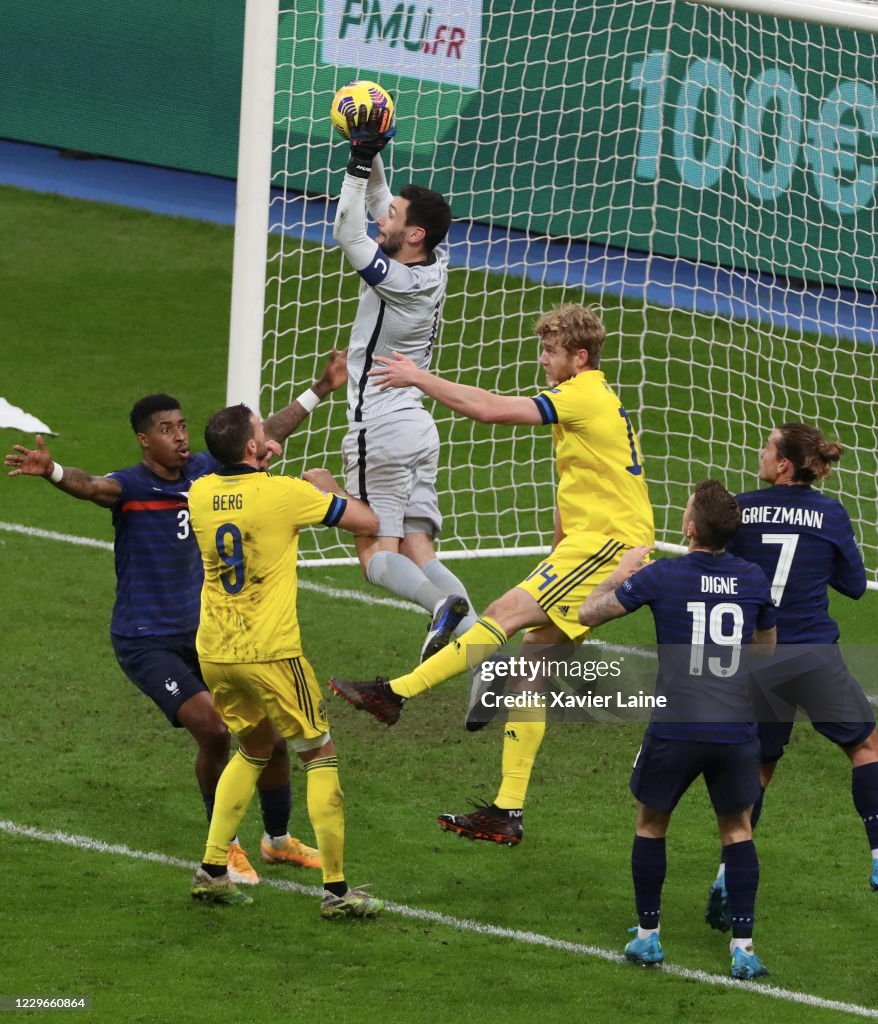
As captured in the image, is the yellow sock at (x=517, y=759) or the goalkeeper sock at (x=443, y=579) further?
the goalkeeper sock at (x=443, y=579)

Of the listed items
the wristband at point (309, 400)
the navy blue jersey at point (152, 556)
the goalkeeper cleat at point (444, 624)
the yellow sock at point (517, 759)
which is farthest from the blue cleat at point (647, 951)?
the wristband at point (309, 400)

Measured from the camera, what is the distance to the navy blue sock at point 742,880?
6.26m

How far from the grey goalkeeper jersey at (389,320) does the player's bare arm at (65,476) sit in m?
1.47

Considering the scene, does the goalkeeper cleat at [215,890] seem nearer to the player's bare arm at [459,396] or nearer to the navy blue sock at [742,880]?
the navy blue sock at [742,880]

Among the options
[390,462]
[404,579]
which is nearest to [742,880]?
[404,579]

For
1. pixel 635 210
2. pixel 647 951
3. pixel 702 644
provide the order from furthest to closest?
pixel 635 210 < pixel 647 951 < pixel 702 644

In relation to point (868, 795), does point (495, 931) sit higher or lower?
lower

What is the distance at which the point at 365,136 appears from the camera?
7941 millimetres

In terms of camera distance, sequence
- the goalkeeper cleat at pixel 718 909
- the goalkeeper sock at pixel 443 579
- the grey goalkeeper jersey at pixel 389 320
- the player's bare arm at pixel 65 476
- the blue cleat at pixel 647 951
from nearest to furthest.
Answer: the blue cleat at pixel 647 951 < the goalkeeper cleat at pixel 718 909 < the player's bare arm at pixel 65 476 < the grey goalkeeper jersey at pixel 389 320 < the goalkeeper sock at pixel 443 579

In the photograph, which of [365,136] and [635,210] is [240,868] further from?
[635,210]

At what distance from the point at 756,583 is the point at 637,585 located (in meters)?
0.42

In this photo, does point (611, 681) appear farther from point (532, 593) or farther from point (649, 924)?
point (649, 924)

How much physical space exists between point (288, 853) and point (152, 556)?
1.36 meters

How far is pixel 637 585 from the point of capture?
6.30 metres
